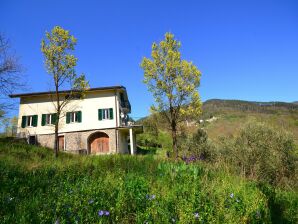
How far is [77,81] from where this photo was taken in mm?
22266

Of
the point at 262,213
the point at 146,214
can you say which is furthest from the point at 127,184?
the point at 262,213

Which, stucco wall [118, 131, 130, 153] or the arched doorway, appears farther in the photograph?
stucco wall [118, 131, 130, 153]

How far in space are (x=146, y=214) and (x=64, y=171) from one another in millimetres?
4648

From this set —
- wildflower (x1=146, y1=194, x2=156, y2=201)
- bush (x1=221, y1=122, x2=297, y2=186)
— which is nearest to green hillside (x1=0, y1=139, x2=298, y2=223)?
wildflower (x1=146, y1=194, x2=156, y2=201)

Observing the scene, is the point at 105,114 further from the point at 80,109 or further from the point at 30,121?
the point at 30,121

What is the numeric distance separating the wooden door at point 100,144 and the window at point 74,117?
112 inches

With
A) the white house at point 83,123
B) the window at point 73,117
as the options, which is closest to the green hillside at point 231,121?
the white house at point 83,123

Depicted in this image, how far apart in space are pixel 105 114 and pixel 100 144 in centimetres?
354

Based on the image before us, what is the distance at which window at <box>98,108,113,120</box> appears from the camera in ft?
97.0

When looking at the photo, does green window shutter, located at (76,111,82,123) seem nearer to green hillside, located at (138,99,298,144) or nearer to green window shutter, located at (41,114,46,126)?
green window shutter, located at (41,114,46,126)

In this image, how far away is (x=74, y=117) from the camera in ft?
98.1

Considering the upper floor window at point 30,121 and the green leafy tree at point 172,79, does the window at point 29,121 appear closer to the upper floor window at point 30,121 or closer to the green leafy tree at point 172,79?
the upper floor window at point 30,121

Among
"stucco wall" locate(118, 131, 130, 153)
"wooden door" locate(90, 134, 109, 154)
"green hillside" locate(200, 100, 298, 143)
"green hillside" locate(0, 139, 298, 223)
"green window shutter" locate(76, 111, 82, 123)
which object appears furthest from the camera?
"green hillside" locate(200, 100, 298, 143)

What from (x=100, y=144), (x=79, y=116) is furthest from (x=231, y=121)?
(x=79, y=116)
